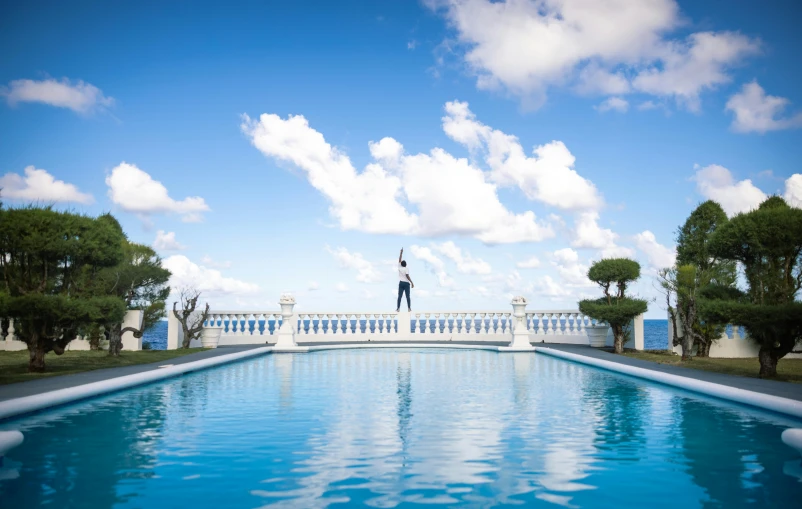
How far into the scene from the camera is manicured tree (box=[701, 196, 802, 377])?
36.2 ft

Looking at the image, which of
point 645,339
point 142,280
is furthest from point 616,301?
point 645,339

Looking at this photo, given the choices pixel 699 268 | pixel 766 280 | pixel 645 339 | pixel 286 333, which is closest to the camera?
pixel 766 280

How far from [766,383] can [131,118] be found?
21244 millimetres

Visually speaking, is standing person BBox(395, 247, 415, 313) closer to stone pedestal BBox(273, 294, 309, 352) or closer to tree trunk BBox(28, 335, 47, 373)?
stone pedestal BBox(273, 294, 309, 352)

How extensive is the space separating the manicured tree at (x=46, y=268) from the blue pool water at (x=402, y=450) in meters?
2.96

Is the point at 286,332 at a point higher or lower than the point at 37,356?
higher

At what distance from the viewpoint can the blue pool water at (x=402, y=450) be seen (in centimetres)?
449

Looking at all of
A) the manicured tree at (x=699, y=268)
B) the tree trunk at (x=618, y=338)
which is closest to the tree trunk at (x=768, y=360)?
the manicured tree at (x=699, y=268)

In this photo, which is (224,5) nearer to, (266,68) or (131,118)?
(266,68)

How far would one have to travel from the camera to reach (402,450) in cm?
590

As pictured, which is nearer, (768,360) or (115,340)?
(768,360)

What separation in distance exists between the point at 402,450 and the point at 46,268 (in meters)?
10.7

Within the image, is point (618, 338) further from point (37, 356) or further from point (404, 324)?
point (37, 356)

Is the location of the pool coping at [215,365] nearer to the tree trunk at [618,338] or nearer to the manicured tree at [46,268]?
the manicured tree at [46,268]
